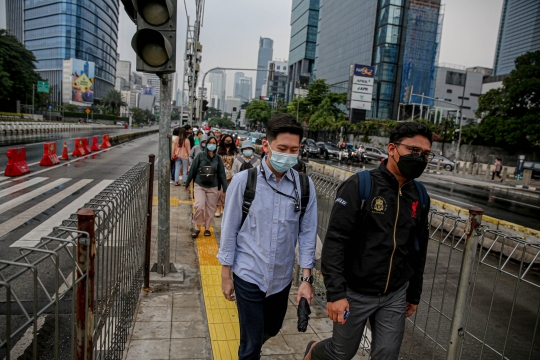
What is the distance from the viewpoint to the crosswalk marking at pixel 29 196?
8.37m

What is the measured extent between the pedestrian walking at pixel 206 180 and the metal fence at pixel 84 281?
207 cm

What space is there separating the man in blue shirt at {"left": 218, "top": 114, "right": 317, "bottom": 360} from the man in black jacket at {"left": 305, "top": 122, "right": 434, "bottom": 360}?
274mm

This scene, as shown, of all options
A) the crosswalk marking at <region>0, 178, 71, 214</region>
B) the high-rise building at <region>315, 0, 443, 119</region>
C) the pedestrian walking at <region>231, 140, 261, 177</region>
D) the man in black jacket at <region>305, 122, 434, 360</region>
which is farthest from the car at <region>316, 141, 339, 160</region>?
the high-rise building at <region>315, 0, 443, 119</region>

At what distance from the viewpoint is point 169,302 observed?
14.2ft

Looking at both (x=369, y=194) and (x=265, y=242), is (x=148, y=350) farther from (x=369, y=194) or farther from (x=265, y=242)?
(x=369, y=194)

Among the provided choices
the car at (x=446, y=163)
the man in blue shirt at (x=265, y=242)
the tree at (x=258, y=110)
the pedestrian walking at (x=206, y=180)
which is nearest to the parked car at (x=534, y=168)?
the car at (x=446, y=163)

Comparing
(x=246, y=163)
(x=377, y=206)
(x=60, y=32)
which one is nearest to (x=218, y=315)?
(x=377, y=206)

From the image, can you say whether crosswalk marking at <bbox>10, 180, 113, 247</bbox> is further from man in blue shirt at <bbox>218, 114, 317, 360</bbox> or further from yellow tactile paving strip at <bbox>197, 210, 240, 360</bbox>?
man in blue shirt at <bbox>218, 114, 317, 360</bbox>

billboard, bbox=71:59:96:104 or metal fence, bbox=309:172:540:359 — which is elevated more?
billboard, bbox=71:59:96:104

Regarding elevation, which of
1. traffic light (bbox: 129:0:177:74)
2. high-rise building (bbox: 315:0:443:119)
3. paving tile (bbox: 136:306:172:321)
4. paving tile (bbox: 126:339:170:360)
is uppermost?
high-rise building (bbox: 315:0:443:119)

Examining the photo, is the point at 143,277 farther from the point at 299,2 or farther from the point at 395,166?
the point at 299,2

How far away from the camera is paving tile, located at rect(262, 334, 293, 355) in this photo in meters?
3.50

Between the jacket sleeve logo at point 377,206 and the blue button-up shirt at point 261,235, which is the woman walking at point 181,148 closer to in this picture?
the blue button-up shirt at point 261,235

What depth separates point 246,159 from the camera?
708 centimetres
